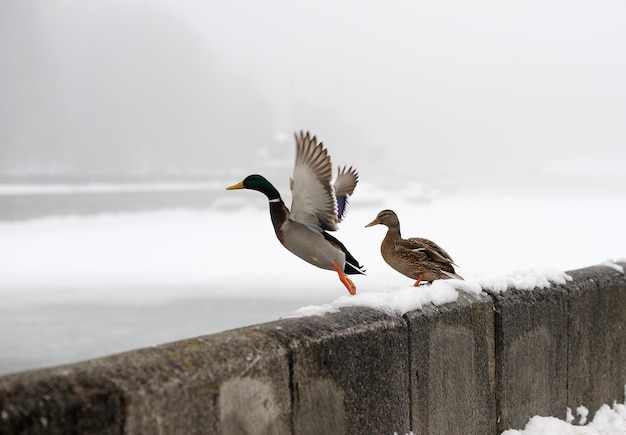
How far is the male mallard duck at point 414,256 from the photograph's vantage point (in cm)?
297

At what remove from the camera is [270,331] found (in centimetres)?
220

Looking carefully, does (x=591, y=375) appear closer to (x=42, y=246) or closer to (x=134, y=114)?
(x=42, y=246)

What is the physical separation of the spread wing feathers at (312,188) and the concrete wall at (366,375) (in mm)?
344

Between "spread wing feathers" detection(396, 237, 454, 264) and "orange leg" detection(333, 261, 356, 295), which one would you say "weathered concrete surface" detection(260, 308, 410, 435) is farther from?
"spread wing feathers" detection(396, 237, 454, 264)

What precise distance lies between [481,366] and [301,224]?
45.1 inches

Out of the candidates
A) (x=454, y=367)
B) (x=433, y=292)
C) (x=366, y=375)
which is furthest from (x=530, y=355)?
(x=366, y=375)

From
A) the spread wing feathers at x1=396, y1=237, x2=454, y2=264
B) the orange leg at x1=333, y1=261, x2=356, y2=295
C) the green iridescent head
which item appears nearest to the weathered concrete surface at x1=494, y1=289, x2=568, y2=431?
the spread wing feathers at x1=396, y1=237, x2=454, y2=264

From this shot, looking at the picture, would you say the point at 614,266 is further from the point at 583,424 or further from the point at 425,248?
the point at 425,248

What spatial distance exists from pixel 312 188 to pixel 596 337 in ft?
7.13

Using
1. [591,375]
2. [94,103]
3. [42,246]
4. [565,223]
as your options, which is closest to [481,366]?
[591,375]

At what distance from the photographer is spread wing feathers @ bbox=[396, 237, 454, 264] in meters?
2.98

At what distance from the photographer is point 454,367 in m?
2.89

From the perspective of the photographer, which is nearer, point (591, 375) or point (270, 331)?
point (270, 331)

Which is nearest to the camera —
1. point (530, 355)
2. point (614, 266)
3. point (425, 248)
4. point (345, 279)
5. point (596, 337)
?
point (345, 279)
